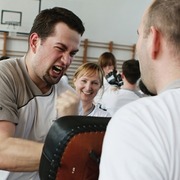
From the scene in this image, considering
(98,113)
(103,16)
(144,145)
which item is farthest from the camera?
(103,16)

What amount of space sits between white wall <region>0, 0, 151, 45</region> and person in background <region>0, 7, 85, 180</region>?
5.83 metres

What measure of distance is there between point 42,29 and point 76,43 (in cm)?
16

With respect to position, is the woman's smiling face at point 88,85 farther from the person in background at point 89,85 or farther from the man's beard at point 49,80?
the man's beard at point 49,80

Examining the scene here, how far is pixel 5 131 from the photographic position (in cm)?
114

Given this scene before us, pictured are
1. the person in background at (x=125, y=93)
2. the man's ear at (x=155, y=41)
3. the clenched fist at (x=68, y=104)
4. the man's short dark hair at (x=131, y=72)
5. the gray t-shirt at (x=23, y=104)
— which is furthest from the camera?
the man's short dark hair at (x=131, y=72)

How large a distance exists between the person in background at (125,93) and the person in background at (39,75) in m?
1.32

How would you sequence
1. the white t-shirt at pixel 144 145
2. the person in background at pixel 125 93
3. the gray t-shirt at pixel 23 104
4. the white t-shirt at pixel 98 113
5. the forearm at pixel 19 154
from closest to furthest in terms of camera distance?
the white t-shirt at pixel 144 145 < the forearm at pixel 19 154 < the gray t-shirt at pixel 23 104 < the white t-shirt at pixel 98 113 < the person in background at pixel 125 93

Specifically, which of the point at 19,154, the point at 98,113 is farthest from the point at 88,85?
the point at 19,154

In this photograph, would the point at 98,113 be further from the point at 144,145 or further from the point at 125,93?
the point at 144,145

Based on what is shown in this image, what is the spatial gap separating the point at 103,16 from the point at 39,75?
251 inches

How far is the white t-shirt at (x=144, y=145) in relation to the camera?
0.57 meters

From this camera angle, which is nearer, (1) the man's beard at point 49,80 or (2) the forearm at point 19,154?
(2) the forearm at point 19,154

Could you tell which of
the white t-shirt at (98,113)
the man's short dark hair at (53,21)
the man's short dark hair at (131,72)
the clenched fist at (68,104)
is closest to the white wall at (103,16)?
the man's short dark hair at (131,72)

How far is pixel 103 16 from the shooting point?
750 centimetres
